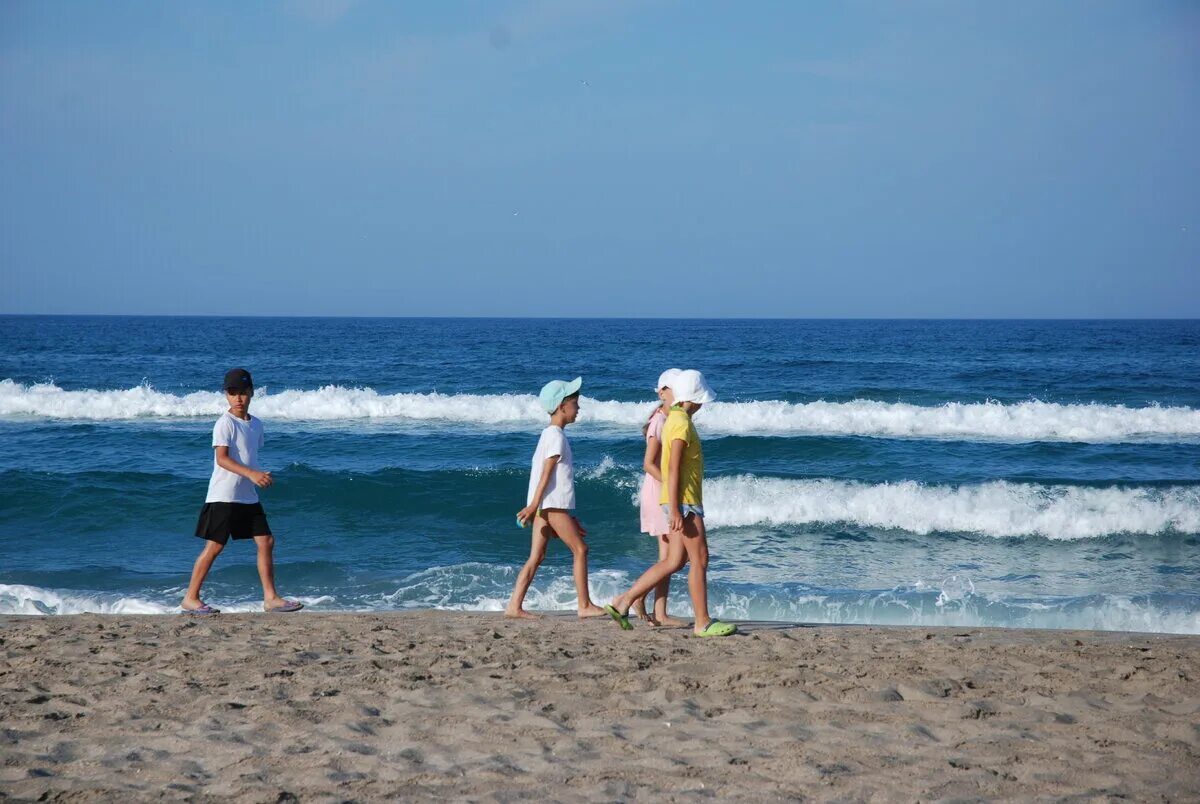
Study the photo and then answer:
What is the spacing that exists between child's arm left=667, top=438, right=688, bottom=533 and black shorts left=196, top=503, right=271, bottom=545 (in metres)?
2.63

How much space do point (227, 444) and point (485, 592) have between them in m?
2.94

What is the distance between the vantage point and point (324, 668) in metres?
5.04

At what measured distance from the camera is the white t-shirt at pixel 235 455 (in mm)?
6320

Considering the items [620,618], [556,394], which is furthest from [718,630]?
[556,394]

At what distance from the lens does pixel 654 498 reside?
629 centimetres

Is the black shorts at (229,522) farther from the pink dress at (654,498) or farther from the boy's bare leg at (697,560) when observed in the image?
the boy's bare leg at (697,560)

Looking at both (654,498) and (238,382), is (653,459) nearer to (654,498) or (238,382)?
(654,498)

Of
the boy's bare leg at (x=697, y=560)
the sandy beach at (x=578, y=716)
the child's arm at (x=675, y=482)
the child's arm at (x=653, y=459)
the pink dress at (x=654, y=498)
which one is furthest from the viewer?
the pink dress at (x=654, y=498)

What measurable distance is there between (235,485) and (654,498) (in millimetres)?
2681

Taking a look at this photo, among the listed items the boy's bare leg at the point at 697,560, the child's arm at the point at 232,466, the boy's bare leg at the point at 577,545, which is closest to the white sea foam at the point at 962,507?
the boy's bare leg at the point at 577,545

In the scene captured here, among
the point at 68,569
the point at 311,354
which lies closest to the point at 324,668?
the point at 68,569

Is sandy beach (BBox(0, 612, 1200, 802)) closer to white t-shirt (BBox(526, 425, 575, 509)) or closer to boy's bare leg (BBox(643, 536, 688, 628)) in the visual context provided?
boy's bare leg (BBox(643, 536, 688, 628))

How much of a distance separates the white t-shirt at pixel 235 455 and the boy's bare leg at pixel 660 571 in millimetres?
2490

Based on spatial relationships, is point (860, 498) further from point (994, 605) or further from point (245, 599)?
point (245, 599)
